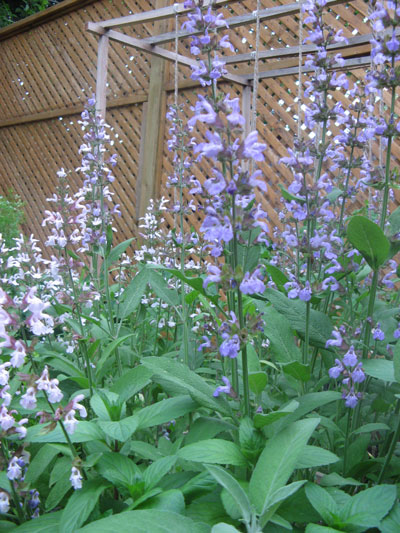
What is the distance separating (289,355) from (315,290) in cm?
17

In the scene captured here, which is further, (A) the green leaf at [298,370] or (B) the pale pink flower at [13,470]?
(A) the green leaf at [298,370]

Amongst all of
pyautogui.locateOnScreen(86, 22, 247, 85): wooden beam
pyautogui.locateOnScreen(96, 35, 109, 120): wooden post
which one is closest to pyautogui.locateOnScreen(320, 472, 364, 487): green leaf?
pyautogui.locateOnScreen(86, 22, 247, 85): wooden beam

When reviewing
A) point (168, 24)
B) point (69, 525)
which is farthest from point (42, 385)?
point (168, 24)

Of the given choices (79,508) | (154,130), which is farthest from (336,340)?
(154,130)

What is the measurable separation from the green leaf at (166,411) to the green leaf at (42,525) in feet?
0.76

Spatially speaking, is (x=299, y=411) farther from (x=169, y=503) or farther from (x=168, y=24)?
(x=168, y=24)

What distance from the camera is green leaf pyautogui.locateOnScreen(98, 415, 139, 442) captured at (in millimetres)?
969

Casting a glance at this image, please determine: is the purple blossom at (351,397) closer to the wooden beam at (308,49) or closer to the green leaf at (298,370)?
the green leaf at (298,370)

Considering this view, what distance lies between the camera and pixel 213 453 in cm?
93

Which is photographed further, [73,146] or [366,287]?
[73,146]

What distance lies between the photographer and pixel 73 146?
24.6 feet

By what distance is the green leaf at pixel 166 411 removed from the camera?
109 centimetres

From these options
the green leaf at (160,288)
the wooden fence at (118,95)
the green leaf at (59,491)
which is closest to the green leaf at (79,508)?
the green leaf at (59,491)

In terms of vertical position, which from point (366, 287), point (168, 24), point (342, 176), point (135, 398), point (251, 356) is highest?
point (168, 24)
